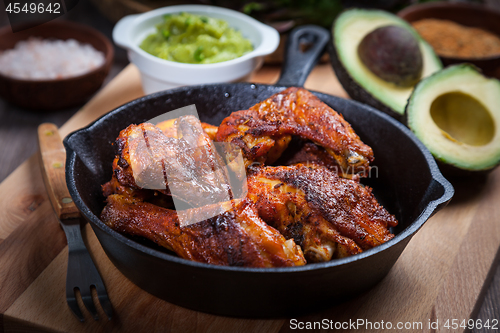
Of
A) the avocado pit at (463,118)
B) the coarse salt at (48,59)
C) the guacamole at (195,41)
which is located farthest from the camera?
the coarse salt at (48,59)

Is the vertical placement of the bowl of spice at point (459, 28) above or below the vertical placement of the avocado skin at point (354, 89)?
above

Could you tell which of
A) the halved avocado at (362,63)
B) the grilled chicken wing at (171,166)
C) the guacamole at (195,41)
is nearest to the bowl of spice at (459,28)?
the halved avocado at (362,63)

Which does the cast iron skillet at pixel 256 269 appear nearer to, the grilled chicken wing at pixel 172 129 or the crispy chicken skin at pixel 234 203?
the crispy chicken skin at pixel 234 203

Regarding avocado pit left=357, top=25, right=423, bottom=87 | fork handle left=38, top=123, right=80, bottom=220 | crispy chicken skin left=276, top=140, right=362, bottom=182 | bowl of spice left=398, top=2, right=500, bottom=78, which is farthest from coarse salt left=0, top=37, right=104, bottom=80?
bowl of spice left=398, top=2, right=500, bottom=78

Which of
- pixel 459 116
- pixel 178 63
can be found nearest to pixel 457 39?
pixel 459 116

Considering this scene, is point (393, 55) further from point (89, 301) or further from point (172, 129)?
point (89, 301)

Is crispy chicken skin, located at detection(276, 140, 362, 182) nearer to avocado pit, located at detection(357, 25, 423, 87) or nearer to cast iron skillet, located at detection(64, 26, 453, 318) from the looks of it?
cast iron skillet, located at detection(64, 26, 453, 318)
